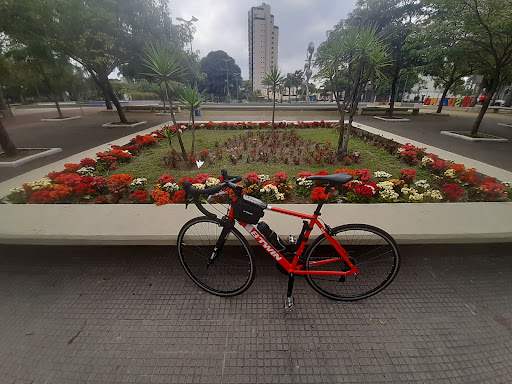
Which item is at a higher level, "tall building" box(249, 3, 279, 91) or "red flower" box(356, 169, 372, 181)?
"tall building" box(249, 3, 279, 91)

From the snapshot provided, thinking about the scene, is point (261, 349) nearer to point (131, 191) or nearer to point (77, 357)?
point (77, 357)

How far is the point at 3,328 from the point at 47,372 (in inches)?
31.5

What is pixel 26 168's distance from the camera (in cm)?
645

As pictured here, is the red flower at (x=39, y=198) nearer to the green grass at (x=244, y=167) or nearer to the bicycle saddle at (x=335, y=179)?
the green grass at (x=244, y=167)

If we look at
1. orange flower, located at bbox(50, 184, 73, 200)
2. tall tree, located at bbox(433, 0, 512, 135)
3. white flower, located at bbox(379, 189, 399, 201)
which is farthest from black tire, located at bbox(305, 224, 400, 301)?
tall tree, located at bbox(433, 0, 512, 135)

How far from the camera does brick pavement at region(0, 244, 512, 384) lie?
1.86m

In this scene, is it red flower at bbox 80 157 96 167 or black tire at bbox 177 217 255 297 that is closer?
black tire at bbox 177 217 255 297

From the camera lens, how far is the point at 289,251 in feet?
7.87

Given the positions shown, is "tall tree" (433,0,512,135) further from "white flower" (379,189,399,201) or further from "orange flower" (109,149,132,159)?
"orange flower" (109,149,132,159)

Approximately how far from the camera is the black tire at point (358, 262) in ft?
7.47

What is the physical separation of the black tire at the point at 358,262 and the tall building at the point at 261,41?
313 feet

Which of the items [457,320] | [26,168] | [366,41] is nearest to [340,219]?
[457,320]

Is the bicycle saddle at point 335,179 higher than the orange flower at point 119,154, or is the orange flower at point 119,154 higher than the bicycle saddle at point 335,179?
the bicycle saddle at point 335,179

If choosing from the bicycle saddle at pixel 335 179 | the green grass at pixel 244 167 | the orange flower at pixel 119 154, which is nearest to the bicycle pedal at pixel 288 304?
the bicycle saddle at pixel 335 179
